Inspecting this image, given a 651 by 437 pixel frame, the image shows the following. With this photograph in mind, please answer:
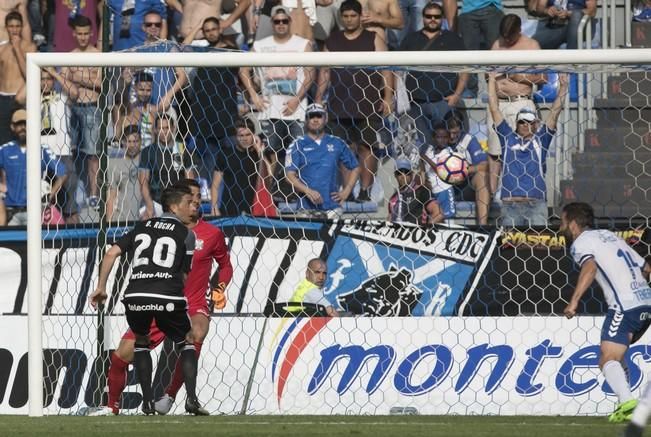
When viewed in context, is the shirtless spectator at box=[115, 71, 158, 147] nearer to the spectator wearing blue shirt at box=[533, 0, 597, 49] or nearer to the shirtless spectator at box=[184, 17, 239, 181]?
the shirtless spectator at box=[184, 17, 239, 181]

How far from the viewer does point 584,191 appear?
12133 mm

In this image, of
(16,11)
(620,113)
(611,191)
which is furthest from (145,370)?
(16,11)

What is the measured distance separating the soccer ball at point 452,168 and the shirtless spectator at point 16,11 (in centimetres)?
532

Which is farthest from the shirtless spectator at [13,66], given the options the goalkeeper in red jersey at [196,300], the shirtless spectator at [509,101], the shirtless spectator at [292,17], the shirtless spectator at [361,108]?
the shirtless spectator at [509,101]

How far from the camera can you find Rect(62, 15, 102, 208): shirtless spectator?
11734mm

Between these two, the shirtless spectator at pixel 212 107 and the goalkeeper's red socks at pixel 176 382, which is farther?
the shirtless spectator at pixel 212 107

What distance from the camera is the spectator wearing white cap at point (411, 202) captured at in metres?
11.7

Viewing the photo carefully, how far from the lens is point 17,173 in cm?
1309

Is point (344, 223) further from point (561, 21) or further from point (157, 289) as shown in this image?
point (561, 21)

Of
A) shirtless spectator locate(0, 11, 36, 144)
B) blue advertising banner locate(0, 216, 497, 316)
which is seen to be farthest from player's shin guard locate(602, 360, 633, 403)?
shirtless spectator locate(0, 11, 36, 144)

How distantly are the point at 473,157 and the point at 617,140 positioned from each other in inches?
65.2

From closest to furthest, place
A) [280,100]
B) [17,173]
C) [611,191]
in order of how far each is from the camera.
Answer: [611,191] < [280,100] < [17,173]

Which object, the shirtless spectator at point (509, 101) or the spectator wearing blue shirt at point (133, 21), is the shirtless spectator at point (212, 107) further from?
the spectator wearing blue shirt at point (133, 21)

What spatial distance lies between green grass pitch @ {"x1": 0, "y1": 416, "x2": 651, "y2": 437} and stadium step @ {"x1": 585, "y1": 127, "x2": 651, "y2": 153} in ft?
11.6
